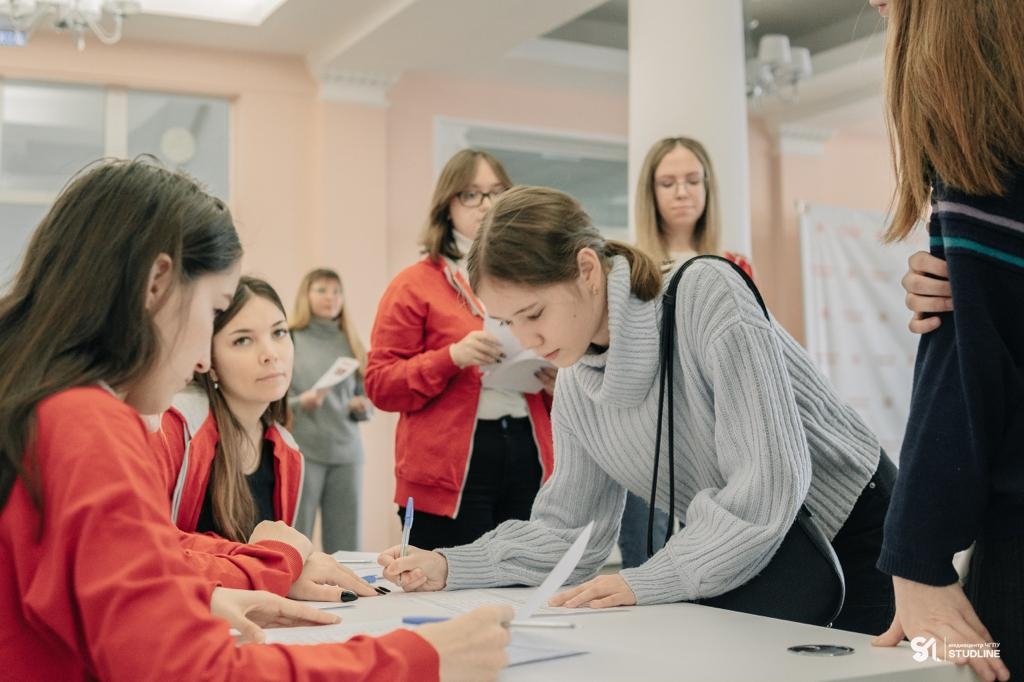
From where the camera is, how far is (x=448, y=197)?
105 inches

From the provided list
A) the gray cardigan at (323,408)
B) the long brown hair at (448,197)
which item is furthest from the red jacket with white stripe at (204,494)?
the gray cardigan at (323,408)

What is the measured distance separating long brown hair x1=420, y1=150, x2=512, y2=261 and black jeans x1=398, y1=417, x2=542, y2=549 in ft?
1.56

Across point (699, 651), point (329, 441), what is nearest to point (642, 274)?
point (699, 651)

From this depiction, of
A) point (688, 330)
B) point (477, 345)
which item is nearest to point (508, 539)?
point (688, 330)

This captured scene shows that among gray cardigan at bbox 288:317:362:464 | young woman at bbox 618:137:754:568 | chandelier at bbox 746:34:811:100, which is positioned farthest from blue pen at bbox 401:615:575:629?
chandelier at bbox 746:34:811:100

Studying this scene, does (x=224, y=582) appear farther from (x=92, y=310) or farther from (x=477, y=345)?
(x=477, y=345)

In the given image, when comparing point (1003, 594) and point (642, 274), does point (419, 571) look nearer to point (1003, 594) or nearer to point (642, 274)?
point (642, 274)

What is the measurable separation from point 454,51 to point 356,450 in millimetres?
2415

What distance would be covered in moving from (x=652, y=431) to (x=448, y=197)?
47.0 inches

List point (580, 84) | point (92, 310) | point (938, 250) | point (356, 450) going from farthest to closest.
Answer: point (580, 84) < point (356, 450) < point (938, 250) < point (92, 310)

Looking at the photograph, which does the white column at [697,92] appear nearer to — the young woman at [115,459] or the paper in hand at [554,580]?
the paper in hand at [554,580]

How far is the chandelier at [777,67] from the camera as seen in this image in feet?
19.1

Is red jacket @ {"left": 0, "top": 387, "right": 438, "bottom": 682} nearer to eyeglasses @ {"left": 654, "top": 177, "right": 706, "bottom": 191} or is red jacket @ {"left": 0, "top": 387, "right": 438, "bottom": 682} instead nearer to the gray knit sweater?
the gray knit sweater

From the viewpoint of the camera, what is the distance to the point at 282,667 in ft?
3.01
